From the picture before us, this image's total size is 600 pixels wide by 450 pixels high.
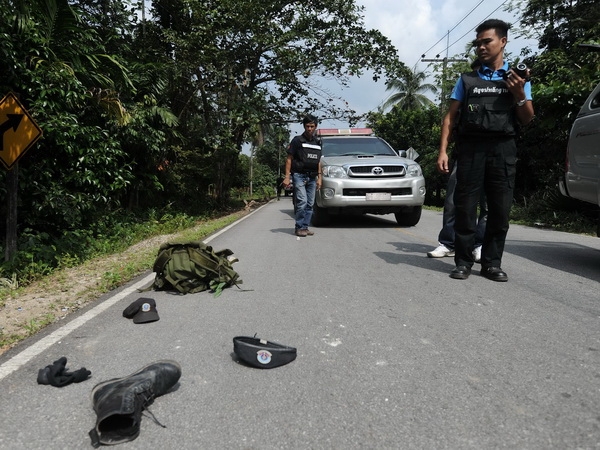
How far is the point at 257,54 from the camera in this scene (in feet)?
50.4

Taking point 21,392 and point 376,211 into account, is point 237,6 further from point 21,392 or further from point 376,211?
point 21,392

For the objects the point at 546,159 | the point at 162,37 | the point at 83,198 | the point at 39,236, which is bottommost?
the point at 39,236

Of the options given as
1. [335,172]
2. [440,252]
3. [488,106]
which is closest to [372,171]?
[335,172]

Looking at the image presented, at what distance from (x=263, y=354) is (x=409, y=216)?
7.31m

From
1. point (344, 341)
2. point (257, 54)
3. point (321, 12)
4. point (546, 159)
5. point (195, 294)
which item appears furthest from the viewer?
point (321, 12)

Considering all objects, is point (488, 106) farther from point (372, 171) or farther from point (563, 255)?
point (372, 171)

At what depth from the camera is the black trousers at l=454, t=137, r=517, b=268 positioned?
4516mm

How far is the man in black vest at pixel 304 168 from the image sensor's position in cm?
809

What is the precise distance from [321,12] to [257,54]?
9.84 ft

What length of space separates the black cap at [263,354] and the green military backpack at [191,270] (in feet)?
5.41

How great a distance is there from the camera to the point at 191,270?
442cm

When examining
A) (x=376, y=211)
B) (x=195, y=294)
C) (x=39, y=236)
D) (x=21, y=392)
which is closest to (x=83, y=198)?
(x=39, y=236)

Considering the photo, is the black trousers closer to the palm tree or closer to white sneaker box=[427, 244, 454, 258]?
white sneaker box=[427, 244, 454, 258]

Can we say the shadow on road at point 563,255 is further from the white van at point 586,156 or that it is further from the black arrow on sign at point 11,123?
the black arrow on sign at point 11,123
